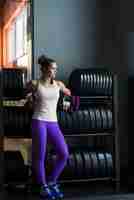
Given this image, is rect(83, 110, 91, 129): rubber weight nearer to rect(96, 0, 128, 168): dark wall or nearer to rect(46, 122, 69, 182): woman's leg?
rect(46, 122, 69, 182): woman's leg

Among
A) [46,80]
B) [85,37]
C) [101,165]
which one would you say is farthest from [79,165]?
[85,37]

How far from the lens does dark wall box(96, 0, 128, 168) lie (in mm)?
5637

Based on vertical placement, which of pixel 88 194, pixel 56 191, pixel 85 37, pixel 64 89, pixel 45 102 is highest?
pixel 85 37

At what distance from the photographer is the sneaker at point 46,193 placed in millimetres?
4438

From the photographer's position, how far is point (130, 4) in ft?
18.8

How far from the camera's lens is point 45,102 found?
4434 mm

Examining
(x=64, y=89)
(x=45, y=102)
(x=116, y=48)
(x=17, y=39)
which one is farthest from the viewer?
(x=17, y=39)

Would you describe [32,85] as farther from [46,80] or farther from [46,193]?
[46,193]

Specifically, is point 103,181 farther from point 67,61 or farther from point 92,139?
point 67,61

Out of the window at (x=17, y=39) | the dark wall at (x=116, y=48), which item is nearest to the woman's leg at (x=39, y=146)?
the dark wall at (x=116, y=48)

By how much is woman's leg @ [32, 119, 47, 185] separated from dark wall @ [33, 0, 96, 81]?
1.10 metres

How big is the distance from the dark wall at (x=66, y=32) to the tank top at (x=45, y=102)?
0.95 metres

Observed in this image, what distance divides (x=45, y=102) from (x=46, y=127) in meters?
0.27

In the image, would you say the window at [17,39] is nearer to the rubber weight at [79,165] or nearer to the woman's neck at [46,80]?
the woman's neck at [46,80]
